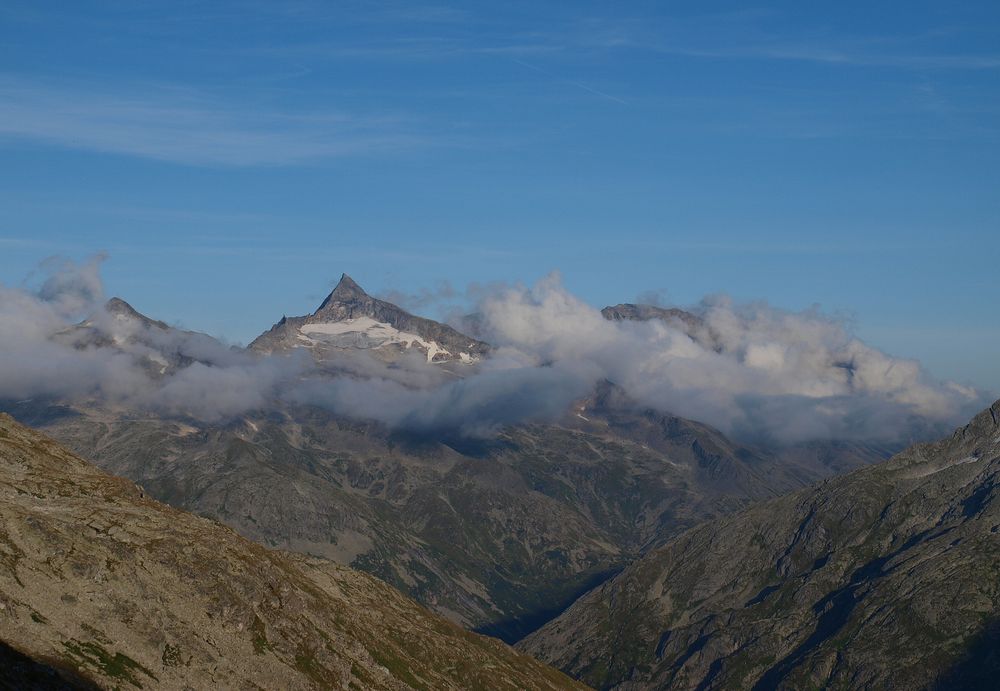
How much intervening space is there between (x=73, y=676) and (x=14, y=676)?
50.5 ft

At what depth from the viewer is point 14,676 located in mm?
184375

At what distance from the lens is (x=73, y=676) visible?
651 ft

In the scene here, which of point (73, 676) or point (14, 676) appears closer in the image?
point (14, 676)
